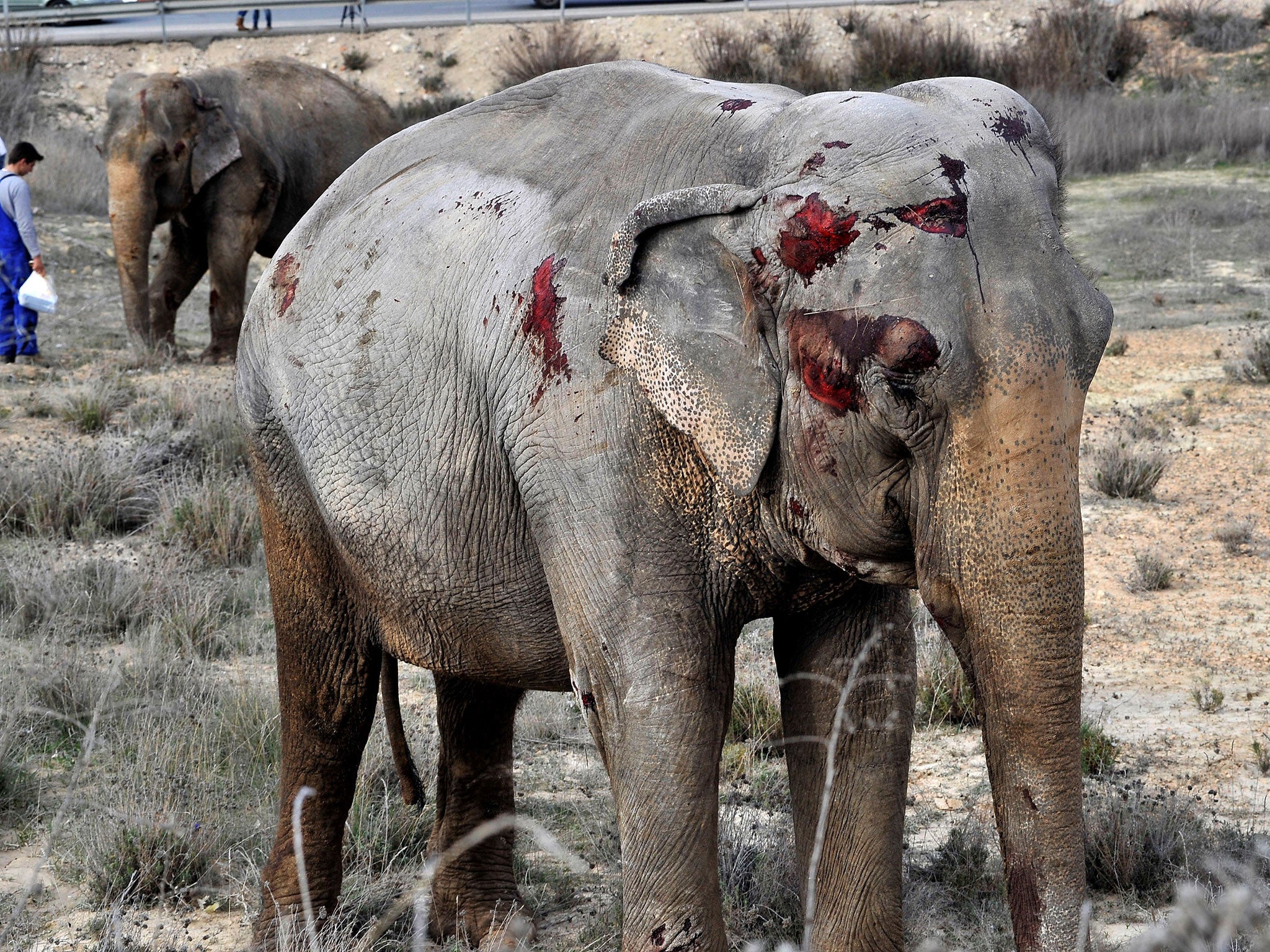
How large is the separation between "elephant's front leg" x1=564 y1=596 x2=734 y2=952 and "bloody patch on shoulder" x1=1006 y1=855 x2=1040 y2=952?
2.22ft

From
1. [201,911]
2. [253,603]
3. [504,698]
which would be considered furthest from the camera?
[253,603]

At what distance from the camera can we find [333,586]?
403 cm

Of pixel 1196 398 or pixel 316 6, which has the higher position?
pixel 316 6

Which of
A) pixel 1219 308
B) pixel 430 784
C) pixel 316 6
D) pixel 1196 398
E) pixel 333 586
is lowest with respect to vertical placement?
pixel 430 784

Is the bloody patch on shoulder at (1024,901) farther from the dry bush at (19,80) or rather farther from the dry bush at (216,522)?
the dry bush at (19,80)

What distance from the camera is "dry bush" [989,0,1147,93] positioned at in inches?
998

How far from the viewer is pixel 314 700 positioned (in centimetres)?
417

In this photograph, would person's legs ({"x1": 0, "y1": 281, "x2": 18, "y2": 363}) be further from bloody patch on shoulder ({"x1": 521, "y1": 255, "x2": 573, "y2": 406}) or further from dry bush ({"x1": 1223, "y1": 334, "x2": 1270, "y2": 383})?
bloody patch on shoulder ({"x1": 521, "y1": 255, "x2": 573, "y2": 406})

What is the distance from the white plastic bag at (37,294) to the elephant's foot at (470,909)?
8.63m

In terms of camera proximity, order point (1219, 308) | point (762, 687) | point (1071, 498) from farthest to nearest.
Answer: point (1219, 308) → point (762, 687) → point (1071, 498)

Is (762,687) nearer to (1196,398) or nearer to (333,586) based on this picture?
(333,586)

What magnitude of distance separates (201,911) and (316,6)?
33.6 metres

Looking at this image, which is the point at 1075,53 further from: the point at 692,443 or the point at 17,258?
the point at 692,443

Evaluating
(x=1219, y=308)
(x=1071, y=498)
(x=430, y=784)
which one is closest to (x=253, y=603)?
(x=430, y=784)
